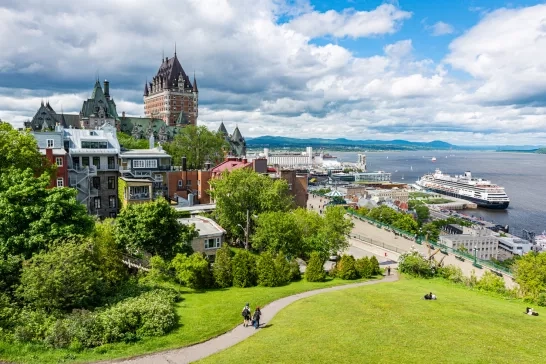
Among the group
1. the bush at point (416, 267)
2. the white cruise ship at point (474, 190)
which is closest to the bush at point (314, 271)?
the bush at point (416, 267)

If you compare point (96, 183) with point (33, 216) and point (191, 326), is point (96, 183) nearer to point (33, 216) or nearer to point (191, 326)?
point (33, 216)

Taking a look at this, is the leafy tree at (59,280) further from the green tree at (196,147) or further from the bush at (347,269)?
the green tree at (196,147)

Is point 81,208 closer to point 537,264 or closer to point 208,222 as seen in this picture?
point 208,222

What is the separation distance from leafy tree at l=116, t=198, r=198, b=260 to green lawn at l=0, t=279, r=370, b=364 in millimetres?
4995

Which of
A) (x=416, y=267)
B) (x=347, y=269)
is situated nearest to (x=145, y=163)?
(x=347, y=269)

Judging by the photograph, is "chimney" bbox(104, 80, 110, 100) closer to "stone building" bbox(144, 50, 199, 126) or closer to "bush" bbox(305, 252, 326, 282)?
"stone building" bbox(144, 50, 199, 126)

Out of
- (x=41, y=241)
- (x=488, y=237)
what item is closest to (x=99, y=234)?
(x=41, y=241)

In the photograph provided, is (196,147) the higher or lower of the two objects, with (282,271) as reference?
higher

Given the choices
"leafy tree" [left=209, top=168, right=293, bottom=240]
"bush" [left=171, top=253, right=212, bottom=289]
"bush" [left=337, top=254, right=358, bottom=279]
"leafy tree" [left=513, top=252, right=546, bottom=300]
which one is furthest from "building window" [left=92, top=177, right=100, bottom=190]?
"leafy tree" [left=513, top=252, right=546, bottom=300]

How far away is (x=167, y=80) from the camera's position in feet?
506

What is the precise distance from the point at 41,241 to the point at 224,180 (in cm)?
2370

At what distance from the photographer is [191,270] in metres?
29.0

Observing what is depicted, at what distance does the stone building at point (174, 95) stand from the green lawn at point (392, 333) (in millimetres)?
133940

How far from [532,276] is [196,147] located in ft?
199
